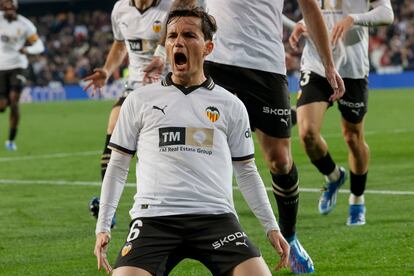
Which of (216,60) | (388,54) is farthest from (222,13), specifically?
(388,54)

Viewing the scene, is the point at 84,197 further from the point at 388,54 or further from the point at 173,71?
the point at 388,54

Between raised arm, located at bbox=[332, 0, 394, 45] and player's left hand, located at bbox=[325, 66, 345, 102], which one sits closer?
player's left hand, located at bbox=[325, 66, 345, 102]

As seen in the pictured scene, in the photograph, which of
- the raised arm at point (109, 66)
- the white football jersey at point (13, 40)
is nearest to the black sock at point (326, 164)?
the raised arm at point (109, 66)

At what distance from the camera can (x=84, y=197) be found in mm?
13609

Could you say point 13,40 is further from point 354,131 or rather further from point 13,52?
point 354,131

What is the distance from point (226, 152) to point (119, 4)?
5.76 meters

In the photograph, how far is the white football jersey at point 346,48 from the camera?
11.3 metres

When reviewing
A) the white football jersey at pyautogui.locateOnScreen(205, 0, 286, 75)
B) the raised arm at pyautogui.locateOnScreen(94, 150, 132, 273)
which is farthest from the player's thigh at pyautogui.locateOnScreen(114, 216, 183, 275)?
the white football jersey at pyautogui.locateOnScreen(205, 0, 286, 75)

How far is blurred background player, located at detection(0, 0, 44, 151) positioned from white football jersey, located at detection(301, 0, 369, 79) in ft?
38.1

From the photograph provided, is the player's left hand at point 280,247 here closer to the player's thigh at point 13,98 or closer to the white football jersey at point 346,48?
the white football jersey at point 346,48

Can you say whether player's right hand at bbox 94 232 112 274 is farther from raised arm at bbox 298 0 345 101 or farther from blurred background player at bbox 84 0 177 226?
blurred background player at bbox 84 0 177 226

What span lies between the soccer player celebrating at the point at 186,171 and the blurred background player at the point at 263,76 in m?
2.13

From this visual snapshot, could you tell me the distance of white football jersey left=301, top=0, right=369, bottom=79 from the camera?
11.3 meters

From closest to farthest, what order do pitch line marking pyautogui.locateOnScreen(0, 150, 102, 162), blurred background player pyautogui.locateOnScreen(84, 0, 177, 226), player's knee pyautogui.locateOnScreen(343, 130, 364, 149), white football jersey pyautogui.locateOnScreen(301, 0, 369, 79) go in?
player's knee pyautogui.locateOnScreen(343, 130, 364, 149) → white football jersey pyautogui.locateOnScreen(301, 0, 369, 79) → blurred background player pyautogui.locateOnScreen(84, 0, 177, 226) → pitch line marking pyautogui.locateOnScreen(0, 150, 102, 162)
